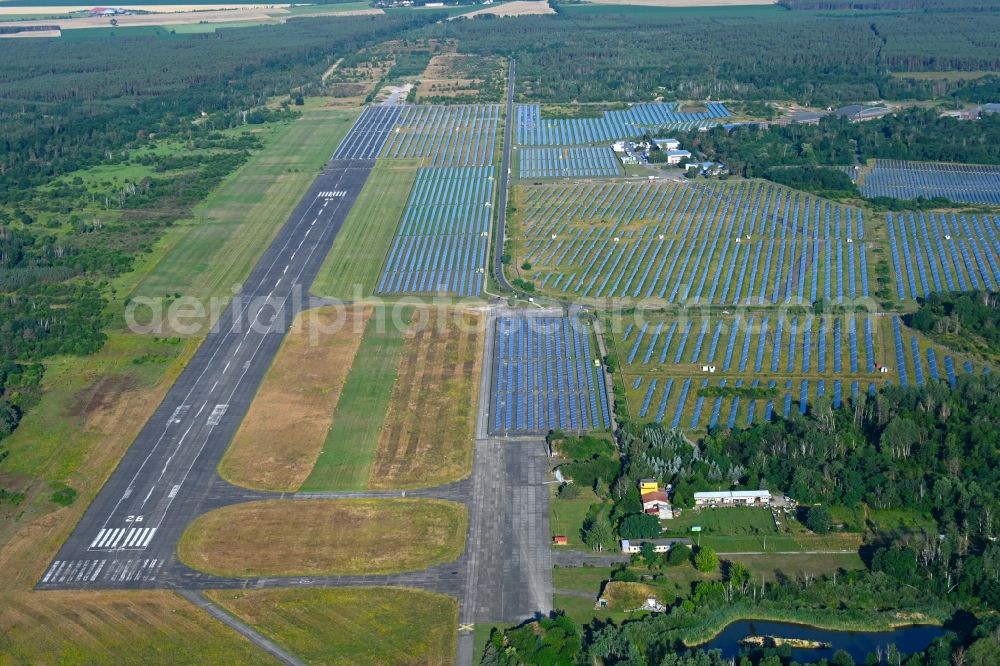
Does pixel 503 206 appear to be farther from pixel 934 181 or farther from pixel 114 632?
pixel 114 632

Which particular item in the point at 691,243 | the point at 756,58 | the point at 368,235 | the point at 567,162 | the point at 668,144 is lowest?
the point at 368,235

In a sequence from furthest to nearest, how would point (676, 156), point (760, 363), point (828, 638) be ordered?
point (676, 156) → point (760, 363) → point (828, 638)

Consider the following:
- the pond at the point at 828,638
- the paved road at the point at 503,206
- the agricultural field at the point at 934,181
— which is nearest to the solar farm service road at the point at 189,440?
the paved road at the point at 503,206

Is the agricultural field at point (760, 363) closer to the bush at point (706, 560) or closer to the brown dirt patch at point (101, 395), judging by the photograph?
the bush at point (706, 560)

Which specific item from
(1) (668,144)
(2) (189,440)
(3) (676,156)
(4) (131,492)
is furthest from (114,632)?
(1) (668,144)

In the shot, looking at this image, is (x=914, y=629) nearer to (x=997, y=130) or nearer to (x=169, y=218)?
(x=169, y=218)

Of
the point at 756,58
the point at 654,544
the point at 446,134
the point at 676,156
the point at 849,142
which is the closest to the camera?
the point at 654,544

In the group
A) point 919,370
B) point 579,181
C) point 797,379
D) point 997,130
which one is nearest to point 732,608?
point 797,379
